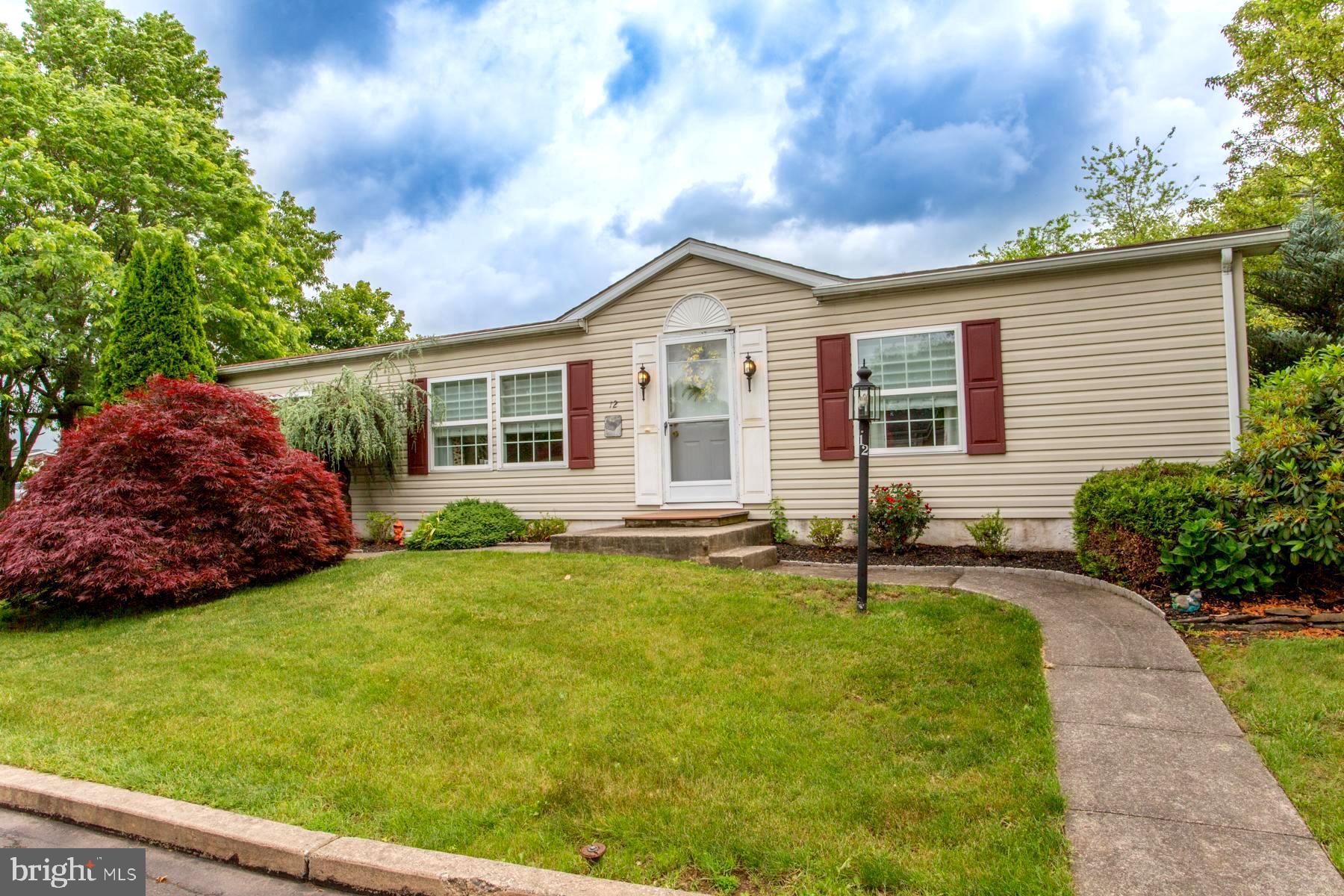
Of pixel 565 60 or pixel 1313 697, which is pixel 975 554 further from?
pixel 565 60

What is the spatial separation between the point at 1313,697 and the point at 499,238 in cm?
1447

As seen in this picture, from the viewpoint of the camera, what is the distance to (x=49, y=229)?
1353 centimetres

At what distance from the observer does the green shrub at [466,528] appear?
9133mm

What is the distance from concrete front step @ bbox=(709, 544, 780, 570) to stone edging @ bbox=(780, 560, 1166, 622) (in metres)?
0.18

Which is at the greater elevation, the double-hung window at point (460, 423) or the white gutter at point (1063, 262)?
the white gutter at point (1063, 262)

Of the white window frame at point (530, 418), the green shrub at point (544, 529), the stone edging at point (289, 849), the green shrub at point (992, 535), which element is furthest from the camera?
the white window frame at point (530, 418)

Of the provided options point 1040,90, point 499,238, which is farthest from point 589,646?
point 1040,90

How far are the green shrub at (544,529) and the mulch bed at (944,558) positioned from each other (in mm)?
3182

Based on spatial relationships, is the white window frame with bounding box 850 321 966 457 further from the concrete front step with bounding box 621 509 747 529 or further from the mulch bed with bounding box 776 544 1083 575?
the concrete front step with bounding box 621 509 747 529

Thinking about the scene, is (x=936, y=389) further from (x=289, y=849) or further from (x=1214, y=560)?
(x=289, y=849)

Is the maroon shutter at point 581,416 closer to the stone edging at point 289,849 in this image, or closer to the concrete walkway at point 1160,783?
the concrete walkway at point 1160,783

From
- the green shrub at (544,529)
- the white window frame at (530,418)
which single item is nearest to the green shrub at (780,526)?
the green shrub at (544,529)

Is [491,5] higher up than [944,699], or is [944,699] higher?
[491,5]

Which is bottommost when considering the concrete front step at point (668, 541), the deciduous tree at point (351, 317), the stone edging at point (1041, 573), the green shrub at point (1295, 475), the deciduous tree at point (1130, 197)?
the stone edging at point (1041, 573)
